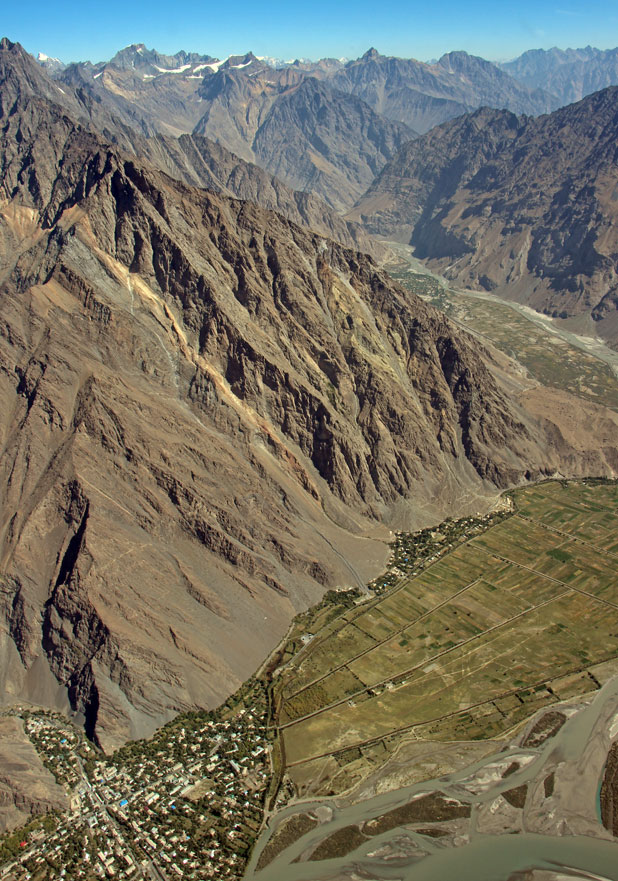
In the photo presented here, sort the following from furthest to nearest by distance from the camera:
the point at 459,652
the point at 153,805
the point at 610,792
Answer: the point at 459,652, the point at 610,792, the point at 153,805

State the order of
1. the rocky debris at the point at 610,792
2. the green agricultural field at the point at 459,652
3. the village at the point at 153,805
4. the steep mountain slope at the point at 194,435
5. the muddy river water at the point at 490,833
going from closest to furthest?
1. the village at the point at 153,805
2. the muddy river water at the point at 490,833
3. the rocky debris at the point at 610,792
4. the green agricultural field at the point at 459,652
5. the steep mountain slope at the point at 194,435

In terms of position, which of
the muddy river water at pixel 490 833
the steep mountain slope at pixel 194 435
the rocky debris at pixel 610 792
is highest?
the steep mountain slope at pixel 194 435

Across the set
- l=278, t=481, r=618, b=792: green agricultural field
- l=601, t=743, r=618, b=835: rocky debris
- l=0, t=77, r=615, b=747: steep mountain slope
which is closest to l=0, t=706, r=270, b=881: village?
l=0, t=77, r=615, b=747: steep mountain slope

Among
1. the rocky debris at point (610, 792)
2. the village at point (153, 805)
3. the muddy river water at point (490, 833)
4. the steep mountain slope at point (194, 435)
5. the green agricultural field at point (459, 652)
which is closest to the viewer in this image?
the village at point (153, 805)

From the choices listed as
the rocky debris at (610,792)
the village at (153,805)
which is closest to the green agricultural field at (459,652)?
the village at (153,805)

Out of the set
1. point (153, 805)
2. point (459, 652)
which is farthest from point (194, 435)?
point (153, 805)

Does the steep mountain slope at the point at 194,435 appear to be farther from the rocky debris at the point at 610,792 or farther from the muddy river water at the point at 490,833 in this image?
the rocky debris at the point at 610,792

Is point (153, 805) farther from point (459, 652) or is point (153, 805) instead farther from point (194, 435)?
point (194, 435)

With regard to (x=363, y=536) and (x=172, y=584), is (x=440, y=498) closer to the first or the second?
(x=363, y=536)
